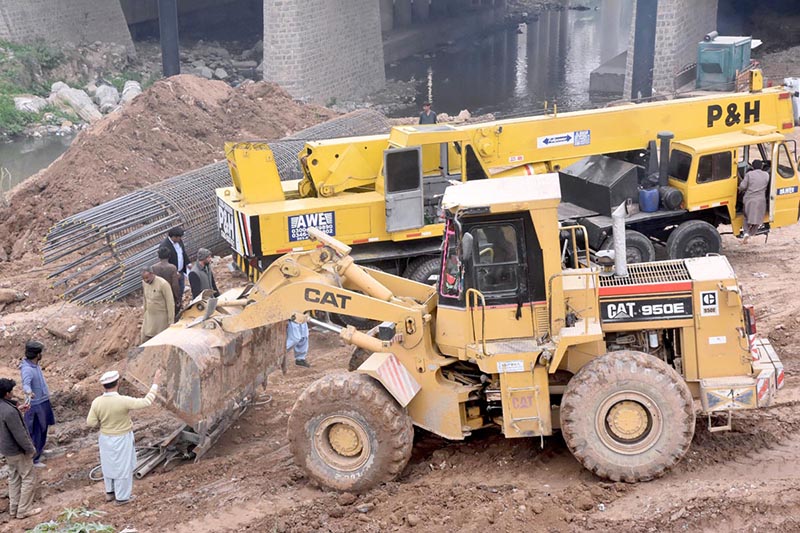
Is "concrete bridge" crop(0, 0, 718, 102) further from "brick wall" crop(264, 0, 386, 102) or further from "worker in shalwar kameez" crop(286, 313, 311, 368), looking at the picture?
"worker in shalwar kameez" crop(286, 313, 311, 368)

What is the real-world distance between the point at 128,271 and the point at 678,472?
8194 mm

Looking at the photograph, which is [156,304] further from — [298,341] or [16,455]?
[16,455]

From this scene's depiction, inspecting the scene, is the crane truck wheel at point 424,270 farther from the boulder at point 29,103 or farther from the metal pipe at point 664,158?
the boulder at point 29,103

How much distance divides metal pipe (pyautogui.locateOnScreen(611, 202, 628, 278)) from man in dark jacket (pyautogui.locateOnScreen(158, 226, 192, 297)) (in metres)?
5.51

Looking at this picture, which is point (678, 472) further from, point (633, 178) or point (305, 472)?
point (633, 178)

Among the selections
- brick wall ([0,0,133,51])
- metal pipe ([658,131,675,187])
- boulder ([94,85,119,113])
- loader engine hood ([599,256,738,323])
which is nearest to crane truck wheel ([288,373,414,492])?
loader engine hood ([599,256,738,323])

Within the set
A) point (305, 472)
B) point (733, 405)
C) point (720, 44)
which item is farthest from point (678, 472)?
point (720, 44)

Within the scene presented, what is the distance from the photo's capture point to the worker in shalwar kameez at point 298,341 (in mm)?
10758

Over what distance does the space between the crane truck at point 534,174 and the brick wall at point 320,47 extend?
1749cm

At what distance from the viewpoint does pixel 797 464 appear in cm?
821

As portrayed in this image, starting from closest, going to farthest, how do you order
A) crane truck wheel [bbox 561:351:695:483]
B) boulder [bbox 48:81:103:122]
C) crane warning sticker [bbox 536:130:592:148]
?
crane truck wheel [bbox 561:351:695:483] < crane warning sticker [bbox 536:130:592:148] < boulder [bbox 48:81:103:122]

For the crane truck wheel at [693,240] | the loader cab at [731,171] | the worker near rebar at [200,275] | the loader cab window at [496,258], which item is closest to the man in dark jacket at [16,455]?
the worker near rebar at [200,275]

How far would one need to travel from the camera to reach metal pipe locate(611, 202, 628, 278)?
Answer: 7922mm

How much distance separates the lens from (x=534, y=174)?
45.2ft
